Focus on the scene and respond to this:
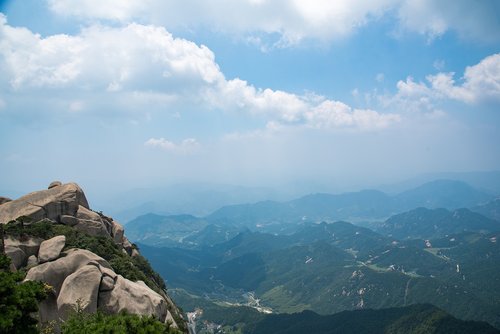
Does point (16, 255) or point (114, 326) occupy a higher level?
point (16, 255)

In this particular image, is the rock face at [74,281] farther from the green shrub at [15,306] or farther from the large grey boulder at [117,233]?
the large grey boulder at [117,233]

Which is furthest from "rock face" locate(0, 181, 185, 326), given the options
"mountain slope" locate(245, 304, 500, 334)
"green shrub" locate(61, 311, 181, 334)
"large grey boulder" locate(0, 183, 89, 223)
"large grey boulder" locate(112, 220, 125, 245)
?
"mountain slope" locate(245, 304, 500, 334)

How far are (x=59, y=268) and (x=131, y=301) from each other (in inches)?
327

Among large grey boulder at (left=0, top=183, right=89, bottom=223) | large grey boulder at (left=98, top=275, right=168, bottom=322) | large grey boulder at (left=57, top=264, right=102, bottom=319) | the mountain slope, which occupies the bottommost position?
the mountain slope

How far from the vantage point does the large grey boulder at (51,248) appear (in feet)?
142

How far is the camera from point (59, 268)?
40.0 m

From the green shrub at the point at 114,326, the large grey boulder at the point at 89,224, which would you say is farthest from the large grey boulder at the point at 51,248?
the green shrub at the point at 114,326

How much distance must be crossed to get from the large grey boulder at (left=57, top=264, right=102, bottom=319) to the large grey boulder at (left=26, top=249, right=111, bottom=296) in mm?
1416

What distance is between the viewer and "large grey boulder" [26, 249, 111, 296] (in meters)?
38.9

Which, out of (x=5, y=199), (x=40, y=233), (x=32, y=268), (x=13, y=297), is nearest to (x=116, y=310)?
(x=32, y=268)

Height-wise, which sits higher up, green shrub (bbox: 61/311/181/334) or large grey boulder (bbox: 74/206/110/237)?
large grey boulder (bbox: 74/206/110/237)

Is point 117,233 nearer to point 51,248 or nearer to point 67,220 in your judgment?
point 67,220

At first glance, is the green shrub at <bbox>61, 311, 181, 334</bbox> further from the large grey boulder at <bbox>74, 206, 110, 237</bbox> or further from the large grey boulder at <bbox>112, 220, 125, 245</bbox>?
the large grey boulder at <bbox>112, 220, 125, 245</bbox>

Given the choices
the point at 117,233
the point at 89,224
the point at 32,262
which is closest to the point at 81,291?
the point at 32,262
